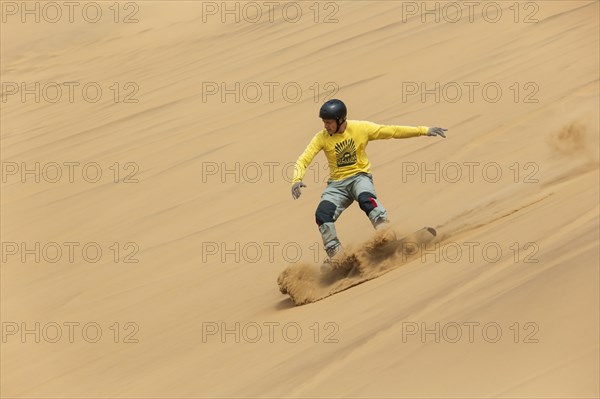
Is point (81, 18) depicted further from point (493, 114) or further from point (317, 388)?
point (317, 388)

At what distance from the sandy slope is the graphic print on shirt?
1.04 metres

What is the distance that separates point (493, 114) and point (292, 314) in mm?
4981

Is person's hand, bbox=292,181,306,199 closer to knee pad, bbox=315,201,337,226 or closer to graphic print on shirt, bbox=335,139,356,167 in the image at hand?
knee pad, bbox=315,201,337,226

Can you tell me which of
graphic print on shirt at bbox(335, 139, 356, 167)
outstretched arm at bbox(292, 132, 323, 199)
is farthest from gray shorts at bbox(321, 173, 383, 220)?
outstretched arm at bbox(292, 132, 323, 199)

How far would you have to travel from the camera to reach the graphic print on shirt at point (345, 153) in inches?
322

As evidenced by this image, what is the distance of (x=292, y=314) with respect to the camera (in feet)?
24.5

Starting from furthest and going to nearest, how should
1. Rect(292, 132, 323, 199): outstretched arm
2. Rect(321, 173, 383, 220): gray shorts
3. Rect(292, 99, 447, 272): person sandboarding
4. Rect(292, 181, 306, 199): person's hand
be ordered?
1. Rect(321, 173, 383, 220): gray shorts
2. Rect(292, 99, 447, 272): person sandboarding
3. Rect(292, 132, 323, 199): outstretched arm
4. Rect(292, 181, 306, 199): person's hand

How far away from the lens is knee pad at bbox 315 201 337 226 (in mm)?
7922

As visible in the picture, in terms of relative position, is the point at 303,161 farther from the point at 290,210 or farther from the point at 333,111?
the point at 290,210

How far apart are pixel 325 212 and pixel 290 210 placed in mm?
2501

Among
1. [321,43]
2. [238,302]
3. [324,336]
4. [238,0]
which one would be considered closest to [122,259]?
[238,302]

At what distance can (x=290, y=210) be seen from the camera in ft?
34.3

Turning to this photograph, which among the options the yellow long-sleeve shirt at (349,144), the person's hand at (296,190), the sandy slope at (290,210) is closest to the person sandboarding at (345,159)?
the yellow long-sleeve shirt at (349,144)

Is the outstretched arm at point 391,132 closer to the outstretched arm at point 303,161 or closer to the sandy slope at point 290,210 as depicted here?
the outstretched arm at point 303,161
